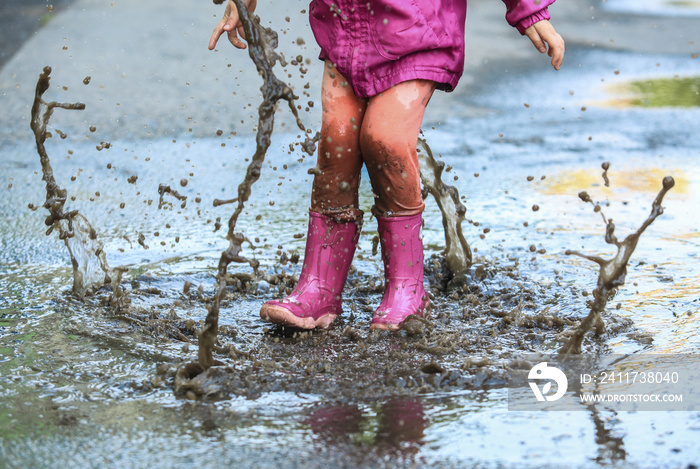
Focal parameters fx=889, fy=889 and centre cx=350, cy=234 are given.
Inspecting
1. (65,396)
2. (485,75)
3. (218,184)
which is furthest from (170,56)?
(65,396)

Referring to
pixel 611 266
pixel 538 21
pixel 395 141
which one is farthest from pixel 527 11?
pixel 611 266

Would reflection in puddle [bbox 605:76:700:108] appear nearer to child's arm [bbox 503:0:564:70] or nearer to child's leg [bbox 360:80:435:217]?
child's arm [bbox 503:0:564:70]

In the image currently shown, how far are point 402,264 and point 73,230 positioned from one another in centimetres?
126

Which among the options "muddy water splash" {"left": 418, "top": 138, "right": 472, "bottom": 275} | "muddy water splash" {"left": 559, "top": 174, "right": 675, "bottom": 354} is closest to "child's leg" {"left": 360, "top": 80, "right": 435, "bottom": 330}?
"muddy water splash" {"left": 418, "top": 138, "right": 472, "bottom": 275}

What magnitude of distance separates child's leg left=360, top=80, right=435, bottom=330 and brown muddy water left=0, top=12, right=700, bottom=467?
0.11m

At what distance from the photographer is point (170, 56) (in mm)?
8242

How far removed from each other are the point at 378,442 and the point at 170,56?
6.79 metres

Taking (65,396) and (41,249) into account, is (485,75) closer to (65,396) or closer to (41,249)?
(41,249)

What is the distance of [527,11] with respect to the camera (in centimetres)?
286

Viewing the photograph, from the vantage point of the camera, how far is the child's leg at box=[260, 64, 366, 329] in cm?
291

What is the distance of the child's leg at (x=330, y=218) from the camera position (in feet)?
9.56

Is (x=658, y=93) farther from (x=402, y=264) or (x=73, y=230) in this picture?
(x=73, y=230)

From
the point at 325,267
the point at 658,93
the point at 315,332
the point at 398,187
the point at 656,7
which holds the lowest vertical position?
the point at 315,332

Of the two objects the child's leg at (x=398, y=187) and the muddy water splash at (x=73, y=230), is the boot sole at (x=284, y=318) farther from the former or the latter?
the muddy water splash at (x=73, y=230)
